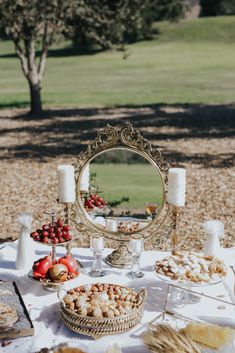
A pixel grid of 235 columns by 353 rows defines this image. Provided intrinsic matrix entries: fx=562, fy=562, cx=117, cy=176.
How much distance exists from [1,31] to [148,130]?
7960 millimetres

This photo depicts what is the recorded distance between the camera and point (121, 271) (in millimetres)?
4855

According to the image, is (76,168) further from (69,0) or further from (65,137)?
(69,0)

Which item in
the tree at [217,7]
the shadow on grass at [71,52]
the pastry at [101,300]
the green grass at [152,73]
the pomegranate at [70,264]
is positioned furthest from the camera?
the tree at [217,7]

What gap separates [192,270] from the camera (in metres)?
4.31

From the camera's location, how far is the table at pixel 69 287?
12.1ft

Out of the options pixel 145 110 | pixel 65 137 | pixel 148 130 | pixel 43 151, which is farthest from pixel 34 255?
pixel 145 110

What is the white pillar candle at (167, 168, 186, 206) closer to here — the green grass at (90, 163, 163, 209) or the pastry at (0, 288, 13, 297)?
the pastry at (0, 288, 13, 297)

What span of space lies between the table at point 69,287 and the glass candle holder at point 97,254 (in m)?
0.06

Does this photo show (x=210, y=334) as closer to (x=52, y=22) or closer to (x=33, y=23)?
(x=33, y=23)

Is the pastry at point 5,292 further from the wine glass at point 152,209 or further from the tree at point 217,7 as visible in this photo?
the tree at point 217,7

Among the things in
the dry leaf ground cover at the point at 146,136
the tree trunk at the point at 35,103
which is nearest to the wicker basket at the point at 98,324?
the dry leaf ground cover at the point at 146,136

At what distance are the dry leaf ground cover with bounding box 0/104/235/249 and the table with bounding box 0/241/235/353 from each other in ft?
10.8

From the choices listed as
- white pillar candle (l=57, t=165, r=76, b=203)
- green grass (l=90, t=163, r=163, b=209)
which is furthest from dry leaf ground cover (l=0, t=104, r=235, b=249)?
white pillar candle (l=57, t=165, r=76, b=203)

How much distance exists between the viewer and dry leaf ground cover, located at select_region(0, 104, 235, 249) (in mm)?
9969
